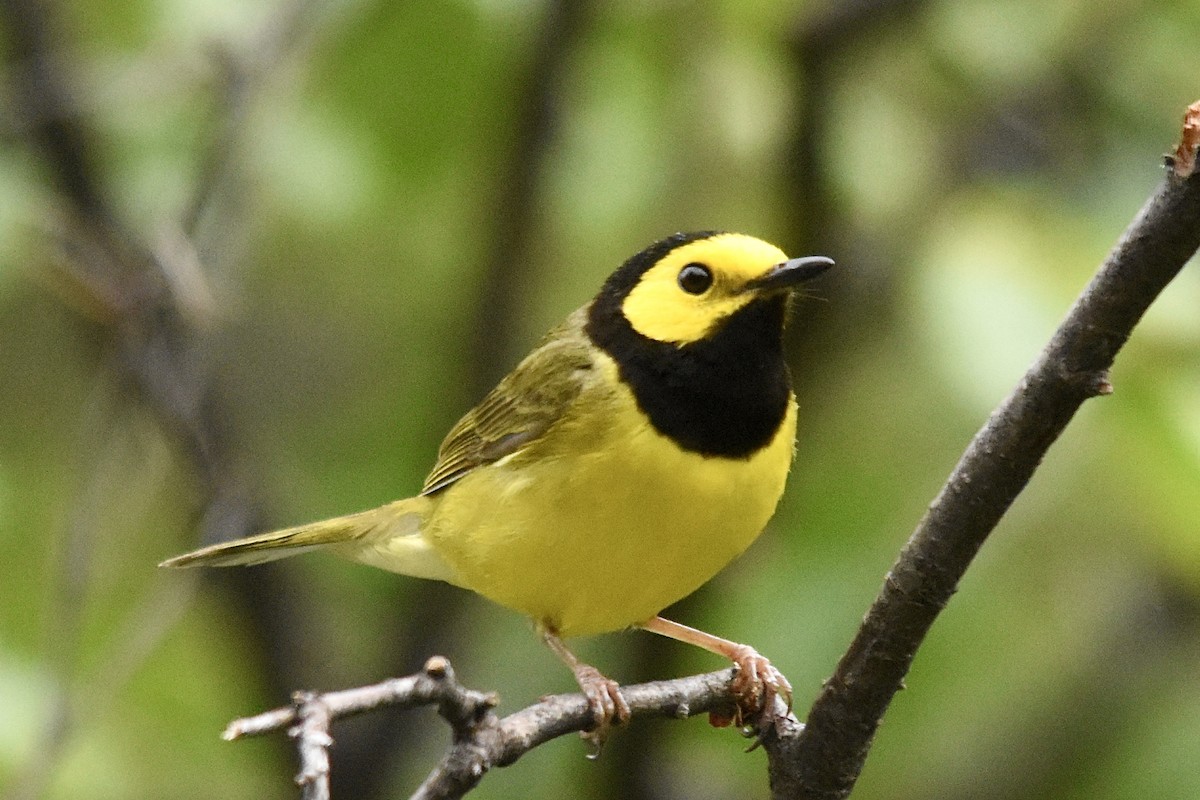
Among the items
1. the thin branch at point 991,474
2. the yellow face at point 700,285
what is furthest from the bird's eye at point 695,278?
the thin branch at point 991,474

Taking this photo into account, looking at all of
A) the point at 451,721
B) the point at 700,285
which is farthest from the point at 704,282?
the point at 451,721

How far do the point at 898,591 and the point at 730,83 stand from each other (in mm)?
2164

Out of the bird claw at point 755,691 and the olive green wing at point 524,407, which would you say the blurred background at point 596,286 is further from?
the bird claw at point 755,691

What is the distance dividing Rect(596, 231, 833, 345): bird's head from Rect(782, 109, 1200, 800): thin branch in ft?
2.84

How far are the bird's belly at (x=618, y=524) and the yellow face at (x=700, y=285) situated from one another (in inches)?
7.8

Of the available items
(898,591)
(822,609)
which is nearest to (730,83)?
(822,609)

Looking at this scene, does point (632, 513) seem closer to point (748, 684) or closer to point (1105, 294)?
point (748, 684)

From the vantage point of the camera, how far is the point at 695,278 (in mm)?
2705

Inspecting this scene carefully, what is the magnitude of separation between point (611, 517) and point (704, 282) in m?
0.46

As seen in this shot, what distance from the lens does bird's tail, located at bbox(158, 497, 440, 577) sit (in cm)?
306

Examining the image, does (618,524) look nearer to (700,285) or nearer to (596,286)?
(700,285)

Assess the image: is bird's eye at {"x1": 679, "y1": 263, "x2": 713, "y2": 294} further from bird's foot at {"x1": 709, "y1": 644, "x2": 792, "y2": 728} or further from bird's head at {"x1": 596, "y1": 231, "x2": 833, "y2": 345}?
bird's foot at {"x1": 709, "y1": 644, "x2": 792, "y2": 728}

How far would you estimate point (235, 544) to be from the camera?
3041 mm

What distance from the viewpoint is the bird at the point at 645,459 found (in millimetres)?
2504
